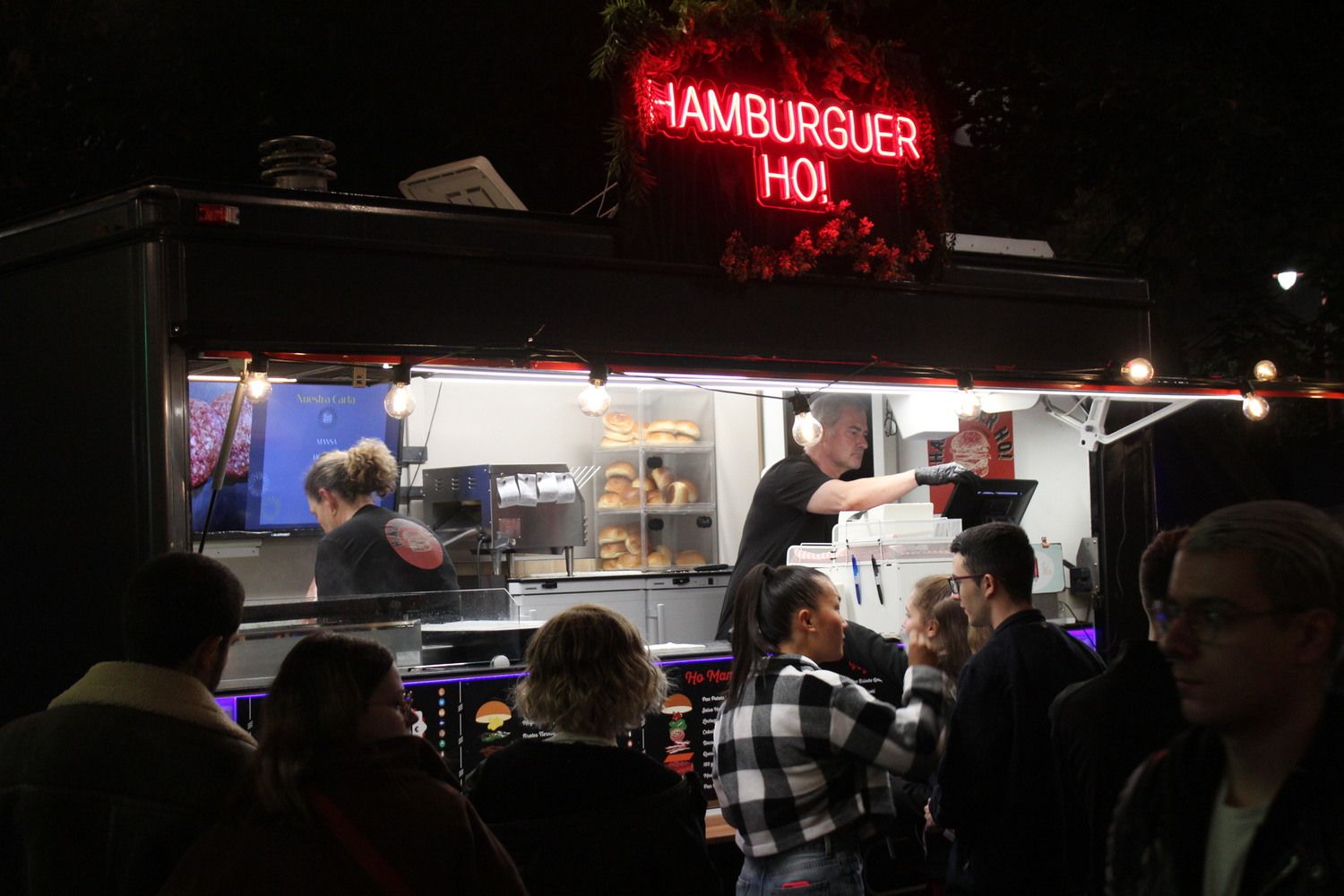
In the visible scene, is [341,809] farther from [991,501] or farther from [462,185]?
[991,501]

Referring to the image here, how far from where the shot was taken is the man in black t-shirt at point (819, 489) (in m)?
6.79

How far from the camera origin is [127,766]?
9.14 feet

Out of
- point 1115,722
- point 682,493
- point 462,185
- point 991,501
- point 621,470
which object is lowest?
point 1115,722

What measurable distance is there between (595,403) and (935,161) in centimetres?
245

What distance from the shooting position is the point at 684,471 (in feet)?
35.4

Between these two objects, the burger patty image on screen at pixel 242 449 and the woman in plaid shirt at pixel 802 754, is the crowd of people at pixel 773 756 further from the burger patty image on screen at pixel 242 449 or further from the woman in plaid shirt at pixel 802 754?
the burger patty image on screen at pixel 242 449

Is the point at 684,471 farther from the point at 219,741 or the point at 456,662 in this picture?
the point at 219,741

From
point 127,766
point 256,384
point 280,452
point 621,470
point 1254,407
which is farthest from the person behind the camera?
point 621,470

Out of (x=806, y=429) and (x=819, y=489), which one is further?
(x=819, y=489)

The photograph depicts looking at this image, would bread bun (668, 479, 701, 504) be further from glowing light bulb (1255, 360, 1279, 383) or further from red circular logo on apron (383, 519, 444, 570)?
glowing light bulb (1255, 360, 1279, 383)

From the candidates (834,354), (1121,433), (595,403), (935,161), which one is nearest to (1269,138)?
(1121,433)

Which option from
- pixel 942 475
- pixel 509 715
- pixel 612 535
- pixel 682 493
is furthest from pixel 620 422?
pixel 509 715

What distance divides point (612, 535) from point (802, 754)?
665 centimetres

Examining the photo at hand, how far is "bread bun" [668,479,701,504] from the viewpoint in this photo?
34.7ft
